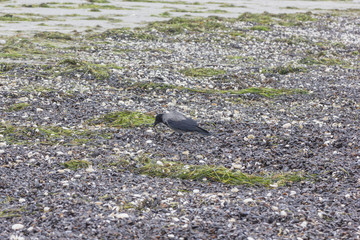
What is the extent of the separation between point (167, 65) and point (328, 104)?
4743mm

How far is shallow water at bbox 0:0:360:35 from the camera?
A: 19.6m

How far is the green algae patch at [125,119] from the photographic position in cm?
872

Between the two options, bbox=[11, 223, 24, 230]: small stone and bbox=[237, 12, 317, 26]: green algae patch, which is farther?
bbox=[237, 12, 317, 26]: green algae patch

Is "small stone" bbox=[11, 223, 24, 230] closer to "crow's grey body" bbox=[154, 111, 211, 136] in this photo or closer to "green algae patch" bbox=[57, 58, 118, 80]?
"crow's grey body" bbox=[154, 111, 211, 136]

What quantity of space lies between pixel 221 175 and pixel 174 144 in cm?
157

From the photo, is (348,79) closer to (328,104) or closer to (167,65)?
(328,104)

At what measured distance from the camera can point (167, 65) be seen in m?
13.3

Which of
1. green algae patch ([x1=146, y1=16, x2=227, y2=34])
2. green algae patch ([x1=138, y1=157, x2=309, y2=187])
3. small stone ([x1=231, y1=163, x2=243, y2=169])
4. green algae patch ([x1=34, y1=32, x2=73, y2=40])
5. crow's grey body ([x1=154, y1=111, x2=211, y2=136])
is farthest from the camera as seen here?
green algae patch ([x1=146, y1=16, x2=227, y2=34])

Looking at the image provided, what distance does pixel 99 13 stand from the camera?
24656 millimetres

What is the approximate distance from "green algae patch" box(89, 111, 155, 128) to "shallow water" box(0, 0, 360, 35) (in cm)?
1000

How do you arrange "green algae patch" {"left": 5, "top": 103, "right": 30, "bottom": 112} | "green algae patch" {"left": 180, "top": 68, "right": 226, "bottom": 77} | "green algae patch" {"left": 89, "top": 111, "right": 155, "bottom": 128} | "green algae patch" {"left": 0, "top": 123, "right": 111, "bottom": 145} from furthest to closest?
"green algae patch" {"left": 180, "top": 68, "right": 226, "bottom": 77} → "green algae patch" {"left": 5, "top": 103, "right": 30, "bottom": 112} → "green algae patch" {"left": 89, "top": 111, "right": 155, "bottom": 128} → "green algae patch" {"left": 0, "top": 123, "right": 111, "bottom": 145}

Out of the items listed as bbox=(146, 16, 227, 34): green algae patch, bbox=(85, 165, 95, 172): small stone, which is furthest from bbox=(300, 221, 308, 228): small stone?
bbox=(146, 16, 227, 34): green algae patch

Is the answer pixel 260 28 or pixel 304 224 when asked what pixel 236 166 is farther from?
pixel 260 28

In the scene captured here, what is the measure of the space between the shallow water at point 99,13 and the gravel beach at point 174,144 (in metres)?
4.13
